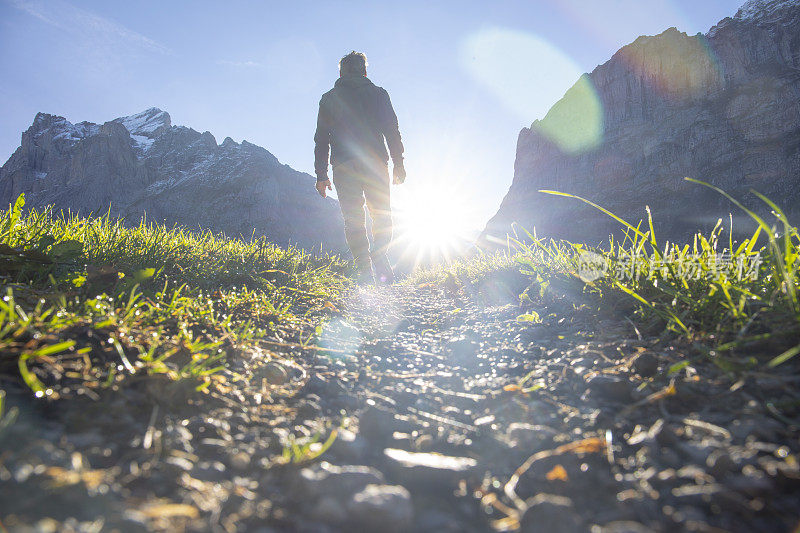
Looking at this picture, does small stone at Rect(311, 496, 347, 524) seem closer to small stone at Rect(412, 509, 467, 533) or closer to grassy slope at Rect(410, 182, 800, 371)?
small stone at Rect(412, 509, 467, 533)

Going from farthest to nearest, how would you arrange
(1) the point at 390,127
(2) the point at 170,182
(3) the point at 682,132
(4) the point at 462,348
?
1. (2) the point at 170,182
2. (3) the point at 682,132
3. (1) the point at 390,127
4. (4) the point at 462,348

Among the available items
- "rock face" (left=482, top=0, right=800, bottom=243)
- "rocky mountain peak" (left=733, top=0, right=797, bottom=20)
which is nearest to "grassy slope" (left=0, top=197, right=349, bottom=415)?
"rock face" (left=482, top=0, right=800, bottom=243)

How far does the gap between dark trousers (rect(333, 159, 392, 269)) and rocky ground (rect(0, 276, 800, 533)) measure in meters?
4.74

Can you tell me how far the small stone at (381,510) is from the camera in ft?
2.75

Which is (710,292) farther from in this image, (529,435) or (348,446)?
(348,446)

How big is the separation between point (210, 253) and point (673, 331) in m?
4.30

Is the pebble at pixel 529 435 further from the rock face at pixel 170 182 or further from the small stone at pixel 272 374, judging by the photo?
the rock face at pixel 170 182

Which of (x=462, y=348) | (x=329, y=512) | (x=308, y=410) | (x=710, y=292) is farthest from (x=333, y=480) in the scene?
(x=710, y=292)

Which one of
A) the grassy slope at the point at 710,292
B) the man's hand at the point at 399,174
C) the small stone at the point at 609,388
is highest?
the man's hand at the point at 399,174

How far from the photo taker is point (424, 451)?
120 centimetres

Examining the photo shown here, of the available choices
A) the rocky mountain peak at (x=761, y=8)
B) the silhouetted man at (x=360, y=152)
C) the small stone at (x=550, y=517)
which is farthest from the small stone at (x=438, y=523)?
the rocky mountain peak at (x=761, y=8)

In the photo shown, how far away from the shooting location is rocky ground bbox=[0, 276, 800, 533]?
2.59 feet

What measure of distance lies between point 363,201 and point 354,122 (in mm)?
1352

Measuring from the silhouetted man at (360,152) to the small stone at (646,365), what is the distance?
477 centimetres
